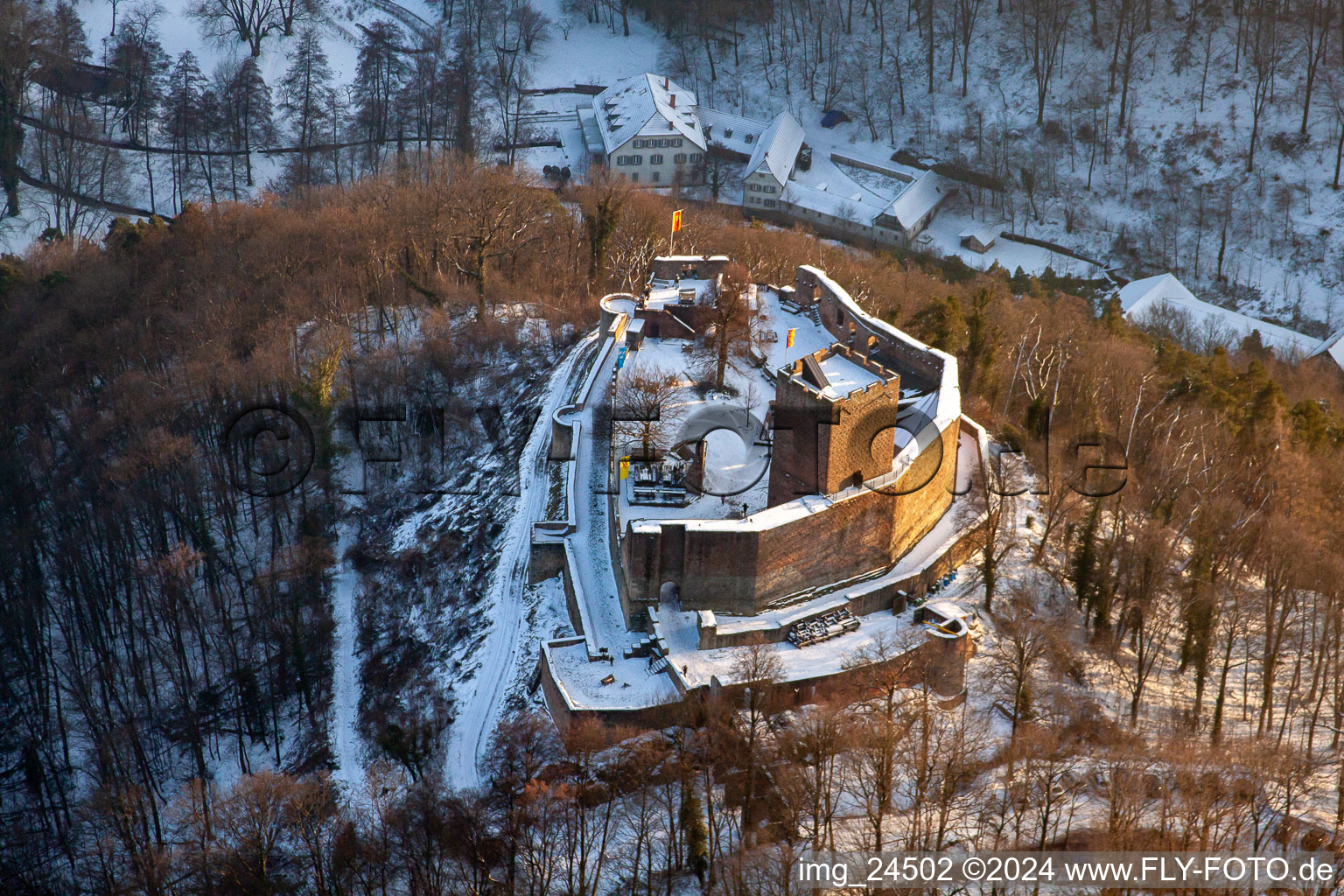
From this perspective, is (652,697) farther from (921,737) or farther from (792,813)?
(921,737)

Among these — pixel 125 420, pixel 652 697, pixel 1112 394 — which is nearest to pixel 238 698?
pixel 125 420

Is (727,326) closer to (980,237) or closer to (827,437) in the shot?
(827,437)

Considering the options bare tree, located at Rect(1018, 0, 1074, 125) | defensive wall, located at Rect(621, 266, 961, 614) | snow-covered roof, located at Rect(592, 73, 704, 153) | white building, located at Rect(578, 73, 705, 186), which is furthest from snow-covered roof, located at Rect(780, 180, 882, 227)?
defensive wall, located at Rect(621, 266, 961, 614)

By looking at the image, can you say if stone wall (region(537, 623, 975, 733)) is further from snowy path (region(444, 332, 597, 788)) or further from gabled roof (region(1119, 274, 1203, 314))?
gabled roof (region(1119, 274, 1203, 314))

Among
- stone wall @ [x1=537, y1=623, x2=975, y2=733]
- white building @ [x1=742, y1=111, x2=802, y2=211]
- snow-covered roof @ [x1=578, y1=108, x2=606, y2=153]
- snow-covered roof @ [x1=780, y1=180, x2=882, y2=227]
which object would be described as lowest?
stone wall @ [x1=537, y1=623, x2=975, y2=733]

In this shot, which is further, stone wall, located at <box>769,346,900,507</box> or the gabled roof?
the gabled roof

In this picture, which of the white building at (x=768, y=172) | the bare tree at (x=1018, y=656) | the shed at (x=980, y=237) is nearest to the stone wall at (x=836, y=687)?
the bare tree at (x=1018, y=656)
